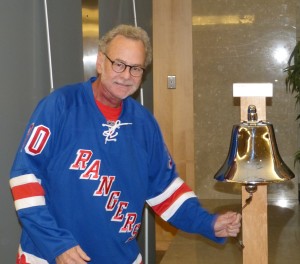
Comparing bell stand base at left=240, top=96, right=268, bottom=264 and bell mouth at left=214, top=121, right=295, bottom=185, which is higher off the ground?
bell mouth at left=214, top=121, right=295, bottom=185

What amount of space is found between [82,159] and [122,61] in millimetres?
359

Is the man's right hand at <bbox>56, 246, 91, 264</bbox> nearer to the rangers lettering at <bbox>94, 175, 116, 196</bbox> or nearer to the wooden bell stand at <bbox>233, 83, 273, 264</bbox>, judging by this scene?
the rangers lettering at <bbox>94, 175, 116, 196</bbox>

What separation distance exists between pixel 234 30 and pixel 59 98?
4.71m

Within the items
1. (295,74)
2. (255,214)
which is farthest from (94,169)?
(295,74)

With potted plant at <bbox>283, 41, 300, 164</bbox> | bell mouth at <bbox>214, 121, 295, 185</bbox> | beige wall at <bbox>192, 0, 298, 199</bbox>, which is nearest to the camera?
bell mouth at <bbox>214, 121, 295, 185</bbox>

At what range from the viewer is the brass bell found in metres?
1.89

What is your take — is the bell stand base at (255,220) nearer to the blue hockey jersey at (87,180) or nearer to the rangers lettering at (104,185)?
the blue hockey jersey at (87,180)

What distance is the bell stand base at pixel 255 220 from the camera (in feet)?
6.87

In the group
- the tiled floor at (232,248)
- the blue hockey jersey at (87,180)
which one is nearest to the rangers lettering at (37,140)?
the blue hockey jersey at (87,180)

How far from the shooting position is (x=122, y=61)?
1.96 m

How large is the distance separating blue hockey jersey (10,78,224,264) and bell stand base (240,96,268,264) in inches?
5.1

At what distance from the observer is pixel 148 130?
2193mm

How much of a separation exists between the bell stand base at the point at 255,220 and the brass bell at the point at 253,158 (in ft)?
0.29

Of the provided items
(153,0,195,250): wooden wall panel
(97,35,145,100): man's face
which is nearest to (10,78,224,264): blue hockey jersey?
(97,35,145,100): man's face
